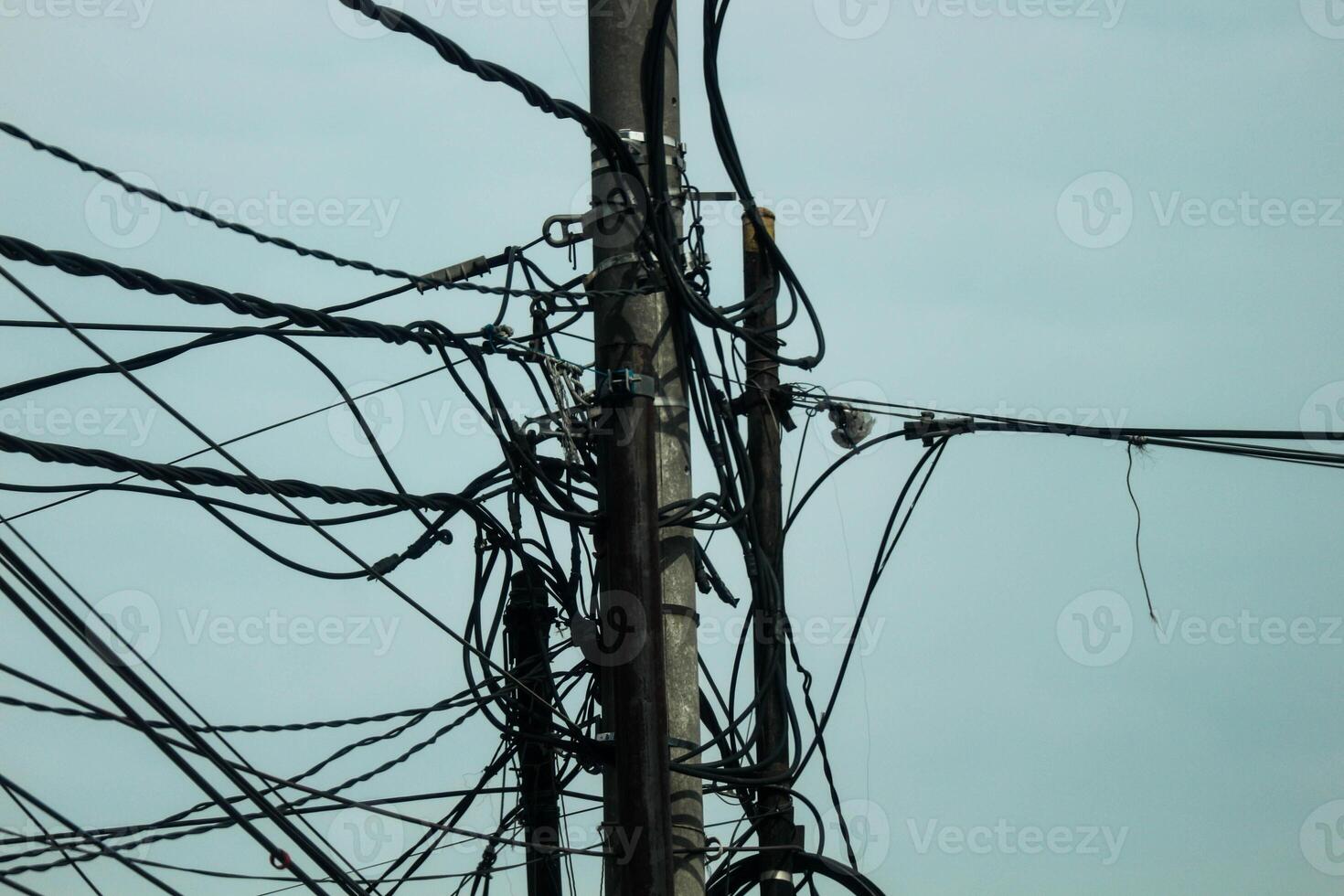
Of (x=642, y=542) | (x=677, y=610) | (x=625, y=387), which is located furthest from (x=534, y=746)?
(x=625, y=387)

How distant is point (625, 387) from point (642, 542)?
64 centimetres

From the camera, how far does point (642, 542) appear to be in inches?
253

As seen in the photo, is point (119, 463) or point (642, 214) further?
point (642, 214)

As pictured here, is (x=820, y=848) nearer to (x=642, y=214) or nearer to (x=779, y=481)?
(x=779, y=481)

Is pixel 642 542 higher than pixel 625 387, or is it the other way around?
pixel 625 387

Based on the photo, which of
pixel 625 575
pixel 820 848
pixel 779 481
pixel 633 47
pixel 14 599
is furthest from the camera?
pixel 779 481

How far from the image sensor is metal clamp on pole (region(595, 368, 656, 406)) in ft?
21.5

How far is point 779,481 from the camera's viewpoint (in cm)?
880

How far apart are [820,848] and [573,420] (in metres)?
2.75

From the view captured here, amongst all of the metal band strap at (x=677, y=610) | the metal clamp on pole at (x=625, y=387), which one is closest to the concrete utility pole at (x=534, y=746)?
the metal band strap at (x=677, y=610)

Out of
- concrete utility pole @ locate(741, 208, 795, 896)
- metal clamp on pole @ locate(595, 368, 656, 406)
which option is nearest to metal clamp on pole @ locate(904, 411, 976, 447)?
concrete utility pole @ locate(741, 208, 795, 896)

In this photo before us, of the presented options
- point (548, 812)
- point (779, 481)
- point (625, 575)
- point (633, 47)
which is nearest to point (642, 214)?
point (633, 47)

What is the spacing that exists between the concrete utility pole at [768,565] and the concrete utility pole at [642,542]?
1.14 meters

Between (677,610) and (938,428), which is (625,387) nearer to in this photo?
(677,610)
